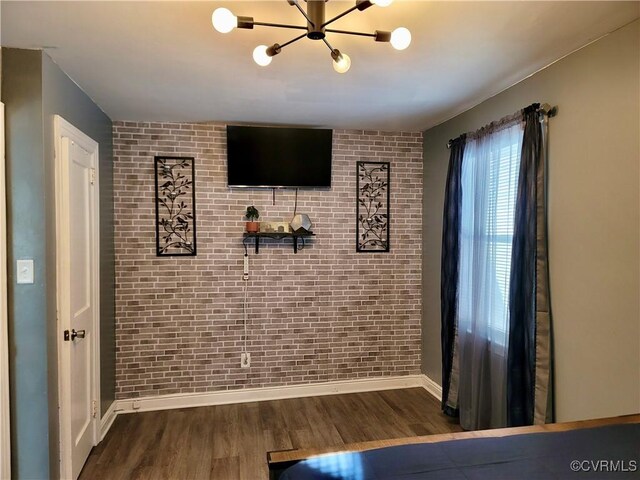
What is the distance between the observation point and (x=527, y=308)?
2.31 meters

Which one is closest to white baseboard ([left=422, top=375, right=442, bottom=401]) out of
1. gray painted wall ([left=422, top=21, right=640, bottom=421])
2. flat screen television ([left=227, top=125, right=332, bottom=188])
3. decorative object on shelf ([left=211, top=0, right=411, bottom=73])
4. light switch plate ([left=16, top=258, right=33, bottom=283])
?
gray painted wall ([left=422, top=21, right=640, bottom=421])

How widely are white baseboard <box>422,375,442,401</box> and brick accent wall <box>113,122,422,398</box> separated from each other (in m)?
0.16

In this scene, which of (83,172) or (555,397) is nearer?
(555,397)

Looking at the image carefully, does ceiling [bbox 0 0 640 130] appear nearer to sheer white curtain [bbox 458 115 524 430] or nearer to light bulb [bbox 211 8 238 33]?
light bulb [bbox 211 8 238 33]

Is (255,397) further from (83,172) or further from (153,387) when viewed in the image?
(83,172)

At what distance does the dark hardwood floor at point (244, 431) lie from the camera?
8.50 feet

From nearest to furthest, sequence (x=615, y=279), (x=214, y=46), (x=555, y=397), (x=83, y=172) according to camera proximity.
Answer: (x=615, y=279) → (x=214, y=46) → (x=555, y=397) → (x=83, y=172)

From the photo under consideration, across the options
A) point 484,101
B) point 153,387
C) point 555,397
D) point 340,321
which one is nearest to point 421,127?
point 484,101

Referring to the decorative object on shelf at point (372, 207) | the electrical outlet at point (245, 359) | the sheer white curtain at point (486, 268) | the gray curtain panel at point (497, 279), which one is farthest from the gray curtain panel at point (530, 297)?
the electrical outlet at point (245, 359)

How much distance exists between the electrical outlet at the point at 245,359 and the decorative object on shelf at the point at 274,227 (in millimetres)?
1182

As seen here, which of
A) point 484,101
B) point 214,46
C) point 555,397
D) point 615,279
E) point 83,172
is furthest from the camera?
point 484,101

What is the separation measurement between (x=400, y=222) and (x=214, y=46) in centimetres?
246

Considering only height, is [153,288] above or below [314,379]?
above

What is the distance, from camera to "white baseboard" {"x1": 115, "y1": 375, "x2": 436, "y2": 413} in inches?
134
